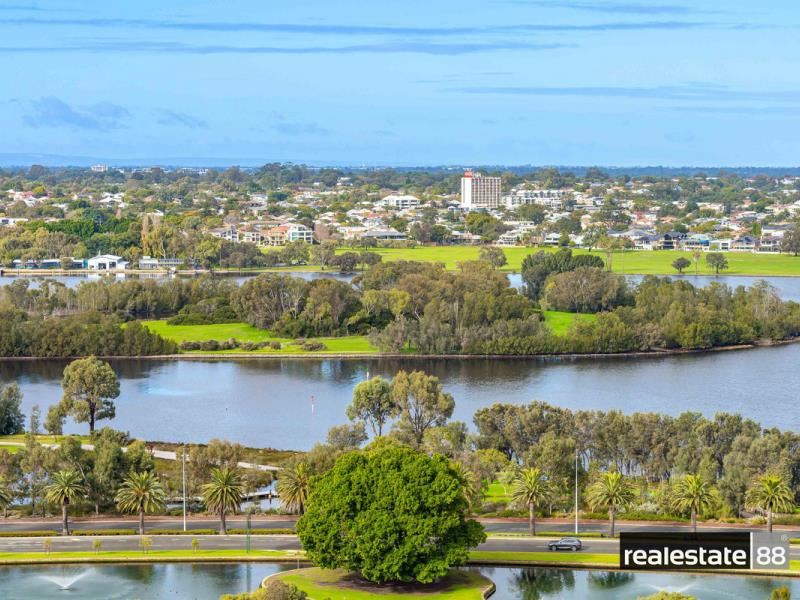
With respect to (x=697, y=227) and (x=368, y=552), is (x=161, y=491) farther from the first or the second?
(x=697, y=227)

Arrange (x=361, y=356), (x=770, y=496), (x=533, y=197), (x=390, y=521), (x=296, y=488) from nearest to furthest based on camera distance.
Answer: (x=390, y=521), (x=770, y=496), (x=296, y=488), (x=361, y=356), (x=533, y=197)

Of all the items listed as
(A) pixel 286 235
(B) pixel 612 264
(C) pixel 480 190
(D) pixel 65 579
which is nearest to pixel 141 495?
(D) pixel 65 579

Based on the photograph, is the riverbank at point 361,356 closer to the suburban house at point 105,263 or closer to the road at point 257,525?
the road at point 257,525

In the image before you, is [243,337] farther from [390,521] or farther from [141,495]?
[390,521]

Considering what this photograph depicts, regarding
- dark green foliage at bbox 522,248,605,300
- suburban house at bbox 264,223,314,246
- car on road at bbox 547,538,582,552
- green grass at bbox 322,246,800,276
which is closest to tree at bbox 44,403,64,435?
car on road at bbox 547,538,582,552

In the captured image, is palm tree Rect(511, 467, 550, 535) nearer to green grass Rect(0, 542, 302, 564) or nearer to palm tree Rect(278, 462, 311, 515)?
palm tree Rect(278, 462, 311, 515)

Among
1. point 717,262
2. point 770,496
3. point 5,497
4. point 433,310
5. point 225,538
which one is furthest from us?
point 717,262

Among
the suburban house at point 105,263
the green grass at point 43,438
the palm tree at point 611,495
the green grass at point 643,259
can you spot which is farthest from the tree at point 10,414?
the suburban house at point 105,263

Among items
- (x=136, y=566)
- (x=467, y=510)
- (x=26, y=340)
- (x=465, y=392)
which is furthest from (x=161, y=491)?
(x=26, y=340)

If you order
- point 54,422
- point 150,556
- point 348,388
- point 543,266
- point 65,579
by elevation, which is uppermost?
point 543,266

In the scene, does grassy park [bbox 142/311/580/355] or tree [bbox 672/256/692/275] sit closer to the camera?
grassy park [bbox 142/311/580/355]
